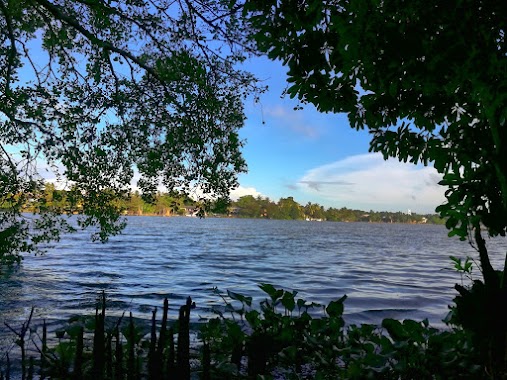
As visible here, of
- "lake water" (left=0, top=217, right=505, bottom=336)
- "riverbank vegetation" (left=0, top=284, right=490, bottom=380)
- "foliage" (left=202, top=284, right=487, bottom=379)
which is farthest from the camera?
"lake water" (left=0, top=217, right=505, bottom=336)

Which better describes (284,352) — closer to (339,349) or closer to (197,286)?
(339,349)

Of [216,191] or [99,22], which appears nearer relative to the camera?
[99,22]

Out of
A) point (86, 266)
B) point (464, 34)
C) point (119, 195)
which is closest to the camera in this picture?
point (464, 34)

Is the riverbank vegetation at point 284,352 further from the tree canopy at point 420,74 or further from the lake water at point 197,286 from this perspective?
the lake water at point 197,286

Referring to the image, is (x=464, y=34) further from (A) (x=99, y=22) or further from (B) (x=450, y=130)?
(A) (x=99, y=22)

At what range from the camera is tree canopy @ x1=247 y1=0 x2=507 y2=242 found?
14.2ft

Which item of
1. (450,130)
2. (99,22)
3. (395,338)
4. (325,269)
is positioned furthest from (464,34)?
(325,269)

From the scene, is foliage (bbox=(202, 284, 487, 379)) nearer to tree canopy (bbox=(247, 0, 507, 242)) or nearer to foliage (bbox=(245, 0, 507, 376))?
foliage (bbox=(245, 0, 507, 376))

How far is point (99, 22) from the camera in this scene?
11930 millimetres

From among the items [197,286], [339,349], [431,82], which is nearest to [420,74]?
[431,82]

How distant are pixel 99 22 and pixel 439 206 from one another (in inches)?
429

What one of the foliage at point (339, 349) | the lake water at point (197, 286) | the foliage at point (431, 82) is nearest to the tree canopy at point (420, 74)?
the foliage at point (431, 82)

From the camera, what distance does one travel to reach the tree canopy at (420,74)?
170 inches

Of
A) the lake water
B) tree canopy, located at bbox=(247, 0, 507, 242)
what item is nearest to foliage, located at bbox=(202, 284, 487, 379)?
tree canopy, located at bbox=(247, 0, 507, 242)
